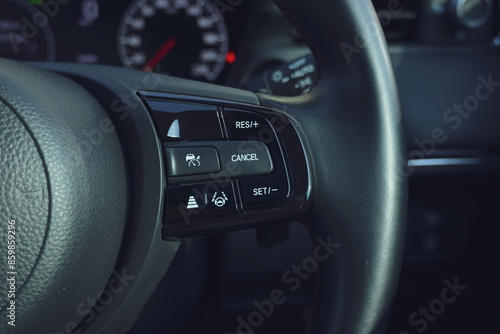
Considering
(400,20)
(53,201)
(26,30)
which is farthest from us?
(26,30)

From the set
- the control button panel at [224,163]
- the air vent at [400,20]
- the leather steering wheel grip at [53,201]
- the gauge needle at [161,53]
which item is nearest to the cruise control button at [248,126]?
the control button panel at [224,163]

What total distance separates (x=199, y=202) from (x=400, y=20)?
30.9 inches

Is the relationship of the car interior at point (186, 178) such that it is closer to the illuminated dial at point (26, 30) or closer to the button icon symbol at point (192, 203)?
the button icon symbol at point (192, 203)

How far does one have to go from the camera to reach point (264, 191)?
0.63 metres

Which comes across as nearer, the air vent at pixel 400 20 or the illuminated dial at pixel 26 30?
the air vent at pixel 400 20

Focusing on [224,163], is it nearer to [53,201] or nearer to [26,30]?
[53,201]

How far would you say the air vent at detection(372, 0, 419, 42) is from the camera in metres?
1.24

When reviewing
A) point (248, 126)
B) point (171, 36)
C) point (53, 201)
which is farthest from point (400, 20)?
point (53, 201)

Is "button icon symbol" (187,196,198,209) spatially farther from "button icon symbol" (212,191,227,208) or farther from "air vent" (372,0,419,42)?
"air vent" (372,0,419,42)

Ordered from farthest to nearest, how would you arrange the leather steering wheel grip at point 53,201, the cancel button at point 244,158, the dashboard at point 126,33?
the dashboard at point 126,33, the cancel button at point 244,158, the leather steering wheel grip at point 53,201

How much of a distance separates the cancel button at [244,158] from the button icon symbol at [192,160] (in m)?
0.02

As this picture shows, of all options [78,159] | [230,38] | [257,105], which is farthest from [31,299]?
[230,38]

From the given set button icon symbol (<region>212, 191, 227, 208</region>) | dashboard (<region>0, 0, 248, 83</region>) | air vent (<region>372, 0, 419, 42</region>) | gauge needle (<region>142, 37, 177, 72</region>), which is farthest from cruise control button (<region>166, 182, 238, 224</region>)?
gauge needle (<region>142, 37, 177, 72</region>)

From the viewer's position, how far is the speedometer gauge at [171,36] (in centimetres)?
149
